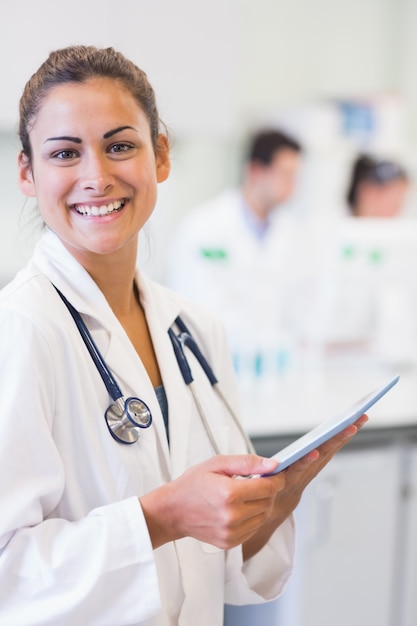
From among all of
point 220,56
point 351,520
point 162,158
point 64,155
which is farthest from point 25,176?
point 220,56

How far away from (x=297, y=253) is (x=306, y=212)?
576 mm

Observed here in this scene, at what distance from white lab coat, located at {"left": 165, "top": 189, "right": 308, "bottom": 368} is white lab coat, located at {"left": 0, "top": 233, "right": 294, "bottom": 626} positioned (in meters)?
1.36

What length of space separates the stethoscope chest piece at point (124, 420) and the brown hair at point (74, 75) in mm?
337

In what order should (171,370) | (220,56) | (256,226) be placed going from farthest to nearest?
(256,226) → (220,56) → (171,370)

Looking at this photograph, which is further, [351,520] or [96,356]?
[351,520]

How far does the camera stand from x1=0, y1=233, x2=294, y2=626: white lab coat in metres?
0.87

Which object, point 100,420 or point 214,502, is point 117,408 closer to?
point 100,420

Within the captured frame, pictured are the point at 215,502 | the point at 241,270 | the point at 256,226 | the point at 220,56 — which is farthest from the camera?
the point at 256,226

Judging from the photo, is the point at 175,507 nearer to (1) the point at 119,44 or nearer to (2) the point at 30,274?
Answer: (2) the point at 30,274

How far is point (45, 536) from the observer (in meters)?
0.88

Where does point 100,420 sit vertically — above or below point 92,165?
below

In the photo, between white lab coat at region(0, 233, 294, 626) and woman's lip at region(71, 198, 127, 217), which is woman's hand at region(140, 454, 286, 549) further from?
woman's lip at region(71, 198, 127, 217)

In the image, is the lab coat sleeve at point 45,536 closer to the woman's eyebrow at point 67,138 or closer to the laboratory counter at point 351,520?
the woman's eyebrow at point 67,138

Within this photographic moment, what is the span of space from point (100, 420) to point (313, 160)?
10.6 ft
